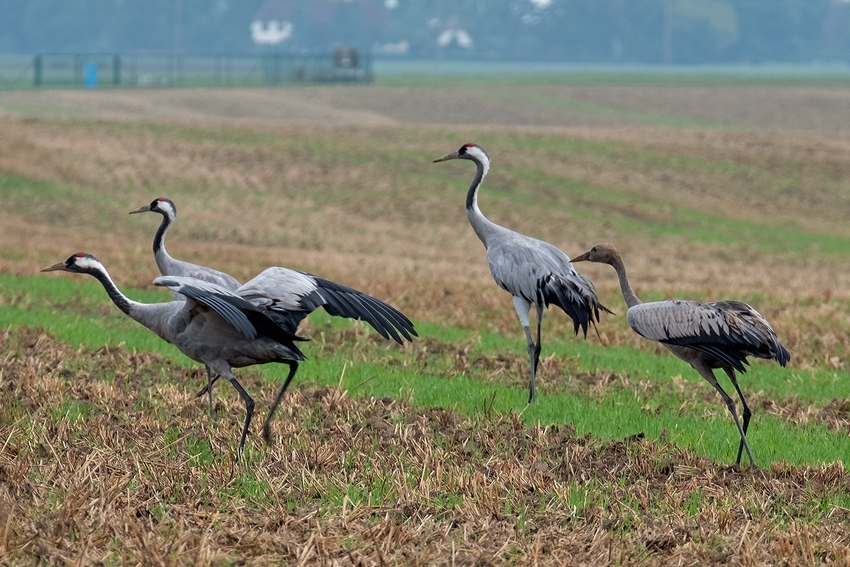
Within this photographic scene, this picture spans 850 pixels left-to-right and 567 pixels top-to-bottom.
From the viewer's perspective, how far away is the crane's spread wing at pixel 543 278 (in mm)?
9969

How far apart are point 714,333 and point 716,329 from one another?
0.03 meters

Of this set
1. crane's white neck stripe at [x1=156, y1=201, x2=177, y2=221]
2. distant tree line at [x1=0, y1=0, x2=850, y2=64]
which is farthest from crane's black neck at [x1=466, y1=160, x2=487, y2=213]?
distant tree line at [x1=0, y1=0, x2=850, y2=64]

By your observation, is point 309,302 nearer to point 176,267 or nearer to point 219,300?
point 219,300

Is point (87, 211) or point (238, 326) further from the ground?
point (238, 326)

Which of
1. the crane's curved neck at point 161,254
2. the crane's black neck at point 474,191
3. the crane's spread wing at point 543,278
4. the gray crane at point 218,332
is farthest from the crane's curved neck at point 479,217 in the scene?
the gray crane at point 218,332

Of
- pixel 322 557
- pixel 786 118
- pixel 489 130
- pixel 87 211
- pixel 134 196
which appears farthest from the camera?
pixel 786 118

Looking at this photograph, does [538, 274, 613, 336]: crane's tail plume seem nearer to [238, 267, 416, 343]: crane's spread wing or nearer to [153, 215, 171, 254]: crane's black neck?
[238, 267, 416, 343]: crane's spread wing

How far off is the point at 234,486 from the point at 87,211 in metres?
19.9

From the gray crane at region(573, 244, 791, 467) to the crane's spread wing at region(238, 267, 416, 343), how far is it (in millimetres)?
1604

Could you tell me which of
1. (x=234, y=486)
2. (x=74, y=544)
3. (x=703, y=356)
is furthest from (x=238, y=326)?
(x=703, y=356)

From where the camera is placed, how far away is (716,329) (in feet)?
25.0

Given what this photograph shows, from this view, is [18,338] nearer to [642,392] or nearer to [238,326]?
[238,326]

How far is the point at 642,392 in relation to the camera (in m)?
9.81

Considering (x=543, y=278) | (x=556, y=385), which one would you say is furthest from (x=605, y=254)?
(x=556, y=385)
